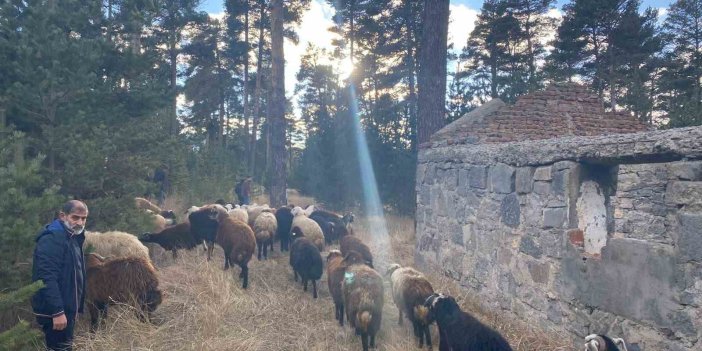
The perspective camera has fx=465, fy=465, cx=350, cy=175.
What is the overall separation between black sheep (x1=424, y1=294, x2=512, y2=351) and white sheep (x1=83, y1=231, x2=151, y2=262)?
13.8 ft

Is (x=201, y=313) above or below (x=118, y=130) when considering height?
below

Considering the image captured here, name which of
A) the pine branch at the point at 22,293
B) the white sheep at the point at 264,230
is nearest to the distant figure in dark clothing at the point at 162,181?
the white sheep at the point at 264,230

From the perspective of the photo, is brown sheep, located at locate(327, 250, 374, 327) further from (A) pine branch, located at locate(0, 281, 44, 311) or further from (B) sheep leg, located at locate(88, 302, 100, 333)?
(A) pine branch, located at locate(0, 281, 44, 311)

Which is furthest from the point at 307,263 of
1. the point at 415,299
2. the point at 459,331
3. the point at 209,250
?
the point at 459,331

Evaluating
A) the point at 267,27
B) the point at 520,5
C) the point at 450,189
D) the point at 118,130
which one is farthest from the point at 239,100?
the point at 450,189

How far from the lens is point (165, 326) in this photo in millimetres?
5340

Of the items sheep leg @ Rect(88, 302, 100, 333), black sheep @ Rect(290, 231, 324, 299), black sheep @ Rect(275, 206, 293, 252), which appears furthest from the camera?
black sheep @ Rect(275, 206, 293, 252)

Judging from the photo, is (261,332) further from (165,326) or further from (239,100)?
(239,100)

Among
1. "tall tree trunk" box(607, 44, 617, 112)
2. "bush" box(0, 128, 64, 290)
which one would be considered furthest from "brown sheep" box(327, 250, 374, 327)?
"tall tree trunk" box(607, 44, 617, 112)

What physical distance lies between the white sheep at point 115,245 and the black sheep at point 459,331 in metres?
4.22

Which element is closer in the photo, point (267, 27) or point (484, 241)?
point (484, 241)

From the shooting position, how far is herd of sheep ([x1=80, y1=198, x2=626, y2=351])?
4.63 m

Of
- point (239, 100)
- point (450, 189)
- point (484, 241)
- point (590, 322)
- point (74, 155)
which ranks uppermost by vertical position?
point (239, 100)

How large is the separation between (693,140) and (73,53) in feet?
26.8
